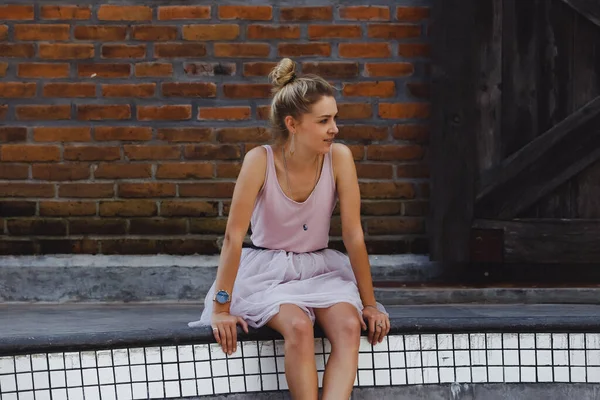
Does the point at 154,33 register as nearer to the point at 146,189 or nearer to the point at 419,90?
the point at 146,189

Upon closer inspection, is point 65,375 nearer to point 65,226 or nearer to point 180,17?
point 65,226

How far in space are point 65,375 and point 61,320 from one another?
1.14m

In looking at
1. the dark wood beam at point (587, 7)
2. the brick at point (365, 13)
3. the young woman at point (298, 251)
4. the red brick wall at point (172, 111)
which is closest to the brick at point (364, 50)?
the red brick wall at point (172, 111)

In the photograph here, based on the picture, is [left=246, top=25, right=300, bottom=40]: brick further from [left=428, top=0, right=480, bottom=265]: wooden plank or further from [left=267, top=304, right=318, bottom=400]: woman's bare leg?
[left=267, top=304, right=318, bottom=400]: woman's bare leg

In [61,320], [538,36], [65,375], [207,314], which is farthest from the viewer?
[538,36]

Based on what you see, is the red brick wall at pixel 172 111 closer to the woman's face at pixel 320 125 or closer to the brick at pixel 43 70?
the brick at pixel 43 70

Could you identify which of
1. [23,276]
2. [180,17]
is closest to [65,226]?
[23,276]

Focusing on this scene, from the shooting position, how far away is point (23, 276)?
476cm

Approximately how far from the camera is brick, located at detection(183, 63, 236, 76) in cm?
476

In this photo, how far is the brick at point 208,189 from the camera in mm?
4789

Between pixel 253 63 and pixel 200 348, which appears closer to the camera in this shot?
pixel 200 348

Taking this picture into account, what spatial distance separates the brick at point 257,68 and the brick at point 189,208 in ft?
2.09

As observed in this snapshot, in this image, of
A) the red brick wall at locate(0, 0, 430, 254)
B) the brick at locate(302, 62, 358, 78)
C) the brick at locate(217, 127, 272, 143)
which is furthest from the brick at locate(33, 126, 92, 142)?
the brick at locate(302, 62, 358, 78)

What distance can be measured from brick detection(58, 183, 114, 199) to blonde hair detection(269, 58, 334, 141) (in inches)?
66.2
